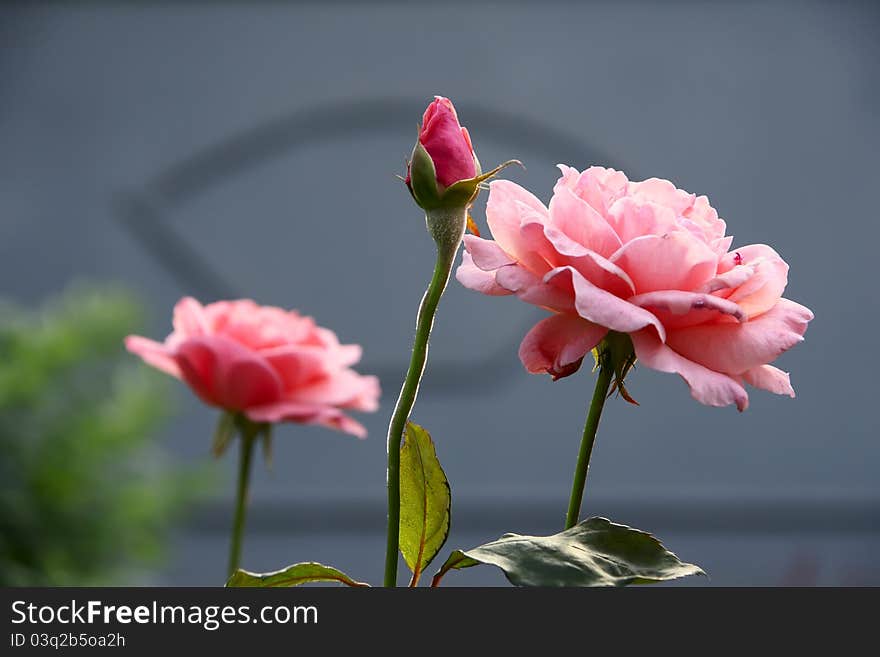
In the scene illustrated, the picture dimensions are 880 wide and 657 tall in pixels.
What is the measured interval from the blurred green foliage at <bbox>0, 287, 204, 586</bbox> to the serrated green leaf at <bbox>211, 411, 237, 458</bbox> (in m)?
0.96

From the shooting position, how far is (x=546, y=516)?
2723 mm

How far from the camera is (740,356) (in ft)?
0.82

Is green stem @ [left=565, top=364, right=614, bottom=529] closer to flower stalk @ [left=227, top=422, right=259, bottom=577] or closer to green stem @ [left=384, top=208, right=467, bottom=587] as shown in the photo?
green stem @ [left=384, top=208, right=467, bottom=587]

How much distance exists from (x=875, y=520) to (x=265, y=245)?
1.78 m

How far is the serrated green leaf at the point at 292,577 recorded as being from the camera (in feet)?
0.84

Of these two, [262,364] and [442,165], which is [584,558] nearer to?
[442,165]

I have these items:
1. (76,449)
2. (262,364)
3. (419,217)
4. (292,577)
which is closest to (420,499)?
(292,577)

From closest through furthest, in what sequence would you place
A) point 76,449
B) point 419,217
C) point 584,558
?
1. point 584,558
2. point 76,449
3. point 419,217

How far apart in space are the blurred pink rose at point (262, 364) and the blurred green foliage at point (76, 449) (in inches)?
38.1

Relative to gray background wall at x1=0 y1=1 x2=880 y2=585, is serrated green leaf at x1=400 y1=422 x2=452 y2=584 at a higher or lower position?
lower

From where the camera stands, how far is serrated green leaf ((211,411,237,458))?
448 millimetres

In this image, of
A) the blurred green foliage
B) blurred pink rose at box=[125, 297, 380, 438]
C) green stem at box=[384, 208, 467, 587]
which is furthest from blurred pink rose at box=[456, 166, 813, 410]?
the blurred green foliage

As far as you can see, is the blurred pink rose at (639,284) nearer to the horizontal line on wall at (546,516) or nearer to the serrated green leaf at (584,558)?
the serrated green leaf at (584,558)

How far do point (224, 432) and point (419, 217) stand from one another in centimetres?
228
